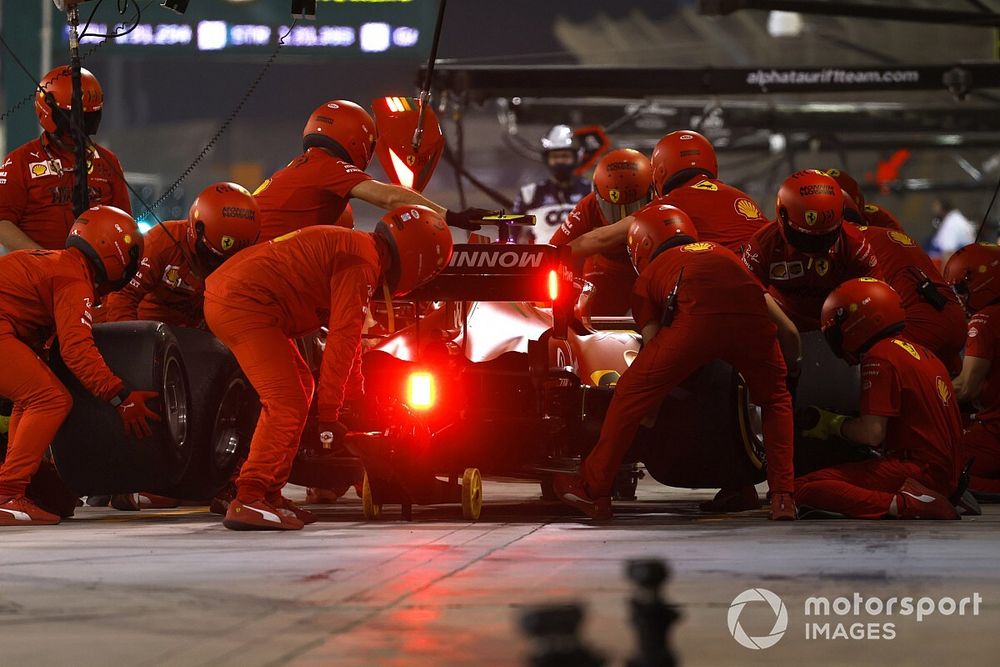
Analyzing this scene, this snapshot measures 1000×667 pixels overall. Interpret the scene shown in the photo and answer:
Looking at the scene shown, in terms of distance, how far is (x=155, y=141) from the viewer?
98.3 feet

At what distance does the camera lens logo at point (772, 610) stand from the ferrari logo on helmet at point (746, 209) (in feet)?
13.3

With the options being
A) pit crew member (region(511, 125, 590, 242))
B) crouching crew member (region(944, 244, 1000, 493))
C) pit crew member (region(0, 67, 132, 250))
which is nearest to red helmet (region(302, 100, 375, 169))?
pit crew member (region(0, 67, 132, 250))

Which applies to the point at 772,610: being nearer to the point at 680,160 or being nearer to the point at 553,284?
the point at 553,284

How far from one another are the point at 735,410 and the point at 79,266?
315cm

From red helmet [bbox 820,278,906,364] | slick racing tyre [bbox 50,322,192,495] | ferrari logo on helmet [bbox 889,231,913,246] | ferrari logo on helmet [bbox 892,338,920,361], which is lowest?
slick racing tyre [bbox 50,322,192,495]

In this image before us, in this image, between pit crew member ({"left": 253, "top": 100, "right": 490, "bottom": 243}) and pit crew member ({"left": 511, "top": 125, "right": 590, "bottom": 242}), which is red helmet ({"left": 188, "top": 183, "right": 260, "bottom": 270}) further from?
pit crew member ({"left": 511, "top": 125, "right": 590, "bottom": 242})

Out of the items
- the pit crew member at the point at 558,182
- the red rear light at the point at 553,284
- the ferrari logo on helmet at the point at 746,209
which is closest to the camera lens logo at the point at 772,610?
the red rear light at the point at 553,284

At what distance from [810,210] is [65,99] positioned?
13.5 ft

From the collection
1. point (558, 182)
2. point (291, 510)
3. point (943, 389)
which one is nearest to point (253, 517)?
point (291, 510)

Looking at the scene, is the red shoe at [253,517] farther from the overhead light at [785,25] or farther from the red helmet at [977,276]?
the overhead light at [785,25]

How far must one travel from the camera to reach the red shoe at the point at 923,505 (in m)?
7.12

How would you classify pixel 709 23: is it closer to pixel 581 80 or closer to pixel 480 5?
pixel 480 5

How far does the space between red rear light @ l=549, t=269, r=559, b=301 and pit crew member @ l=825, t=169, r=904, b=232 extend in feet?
6.84

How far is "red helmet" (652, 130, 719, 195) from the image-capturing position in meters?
8.65
